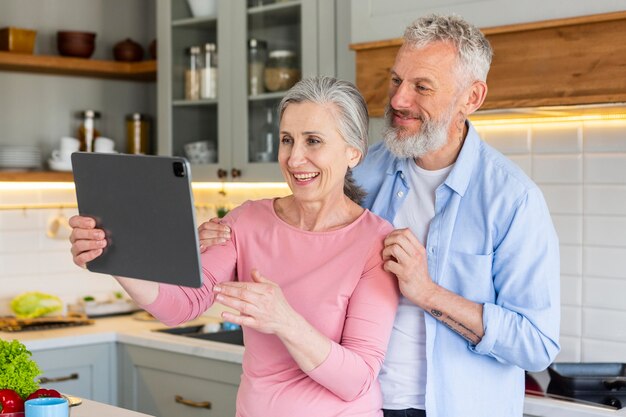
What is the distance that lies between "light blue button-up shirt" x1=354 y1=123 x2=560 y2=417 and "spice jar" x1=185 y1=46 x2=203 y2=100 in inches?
76.9

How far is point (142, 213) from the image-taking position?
5.84 ft

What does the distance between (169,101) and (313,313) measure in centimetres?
224

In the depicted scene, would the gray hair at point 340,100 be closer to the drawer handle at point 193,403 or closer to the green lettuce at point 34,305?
the drawer handle at point 193,403

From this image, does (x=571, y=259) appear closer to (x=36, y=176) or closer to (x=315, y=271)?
(x=315, y=271)

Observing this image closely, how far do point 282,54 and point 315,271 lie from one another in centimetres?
175

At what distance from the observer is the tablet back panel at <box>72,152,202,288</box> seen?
172 centimetres

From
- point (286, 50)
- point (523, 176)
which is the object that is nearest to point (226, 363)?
point (286, 50)

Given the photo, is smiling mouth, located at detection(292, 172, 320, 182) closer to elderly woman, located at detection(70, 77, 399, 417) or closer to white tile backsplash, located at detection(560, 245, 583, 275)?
elderly woman, located at detection(70, 77, 399, 417)

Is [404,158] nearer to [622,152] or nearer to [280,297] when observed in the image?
[280,297]

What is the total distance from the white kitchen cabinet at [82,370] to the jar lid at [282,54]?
50.8 inches

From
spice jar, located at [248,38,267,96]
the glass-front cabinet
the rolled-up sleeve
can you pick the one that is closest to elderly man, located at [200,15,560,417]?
the rolled-up sleeve

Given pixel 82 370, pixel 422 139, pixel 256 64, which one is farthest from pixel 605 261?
pixel 82 370

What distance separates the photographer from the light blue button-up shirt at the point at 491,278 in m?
2.09

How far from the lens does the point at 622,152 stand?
9.82 feet
